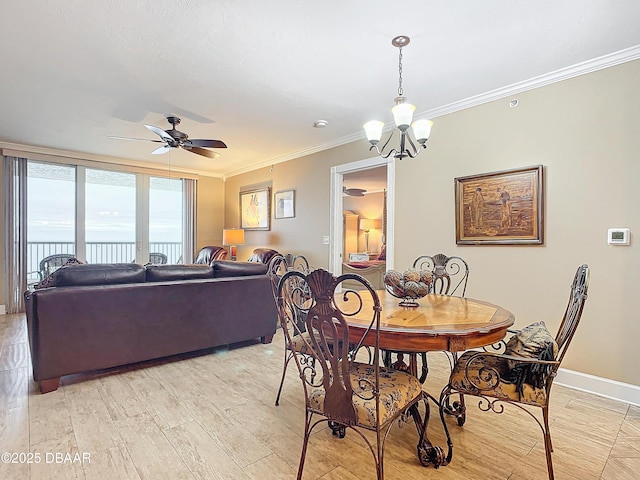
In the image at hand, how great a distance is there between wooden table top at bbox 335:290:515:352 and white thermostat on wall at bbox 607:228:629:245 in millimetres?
Answer: 1344

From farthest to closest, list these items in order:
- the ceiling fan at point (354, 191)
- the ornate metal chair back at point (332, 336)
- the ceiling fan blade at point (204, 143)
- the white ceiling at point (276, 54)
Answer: the ceiling fan at point (354, 191), the ceiling fan blade at point (204, 143), the white ceiling at point (276, 54), the ornate metal chair back at point (332, 336)

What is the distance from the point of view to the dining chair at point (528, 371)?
5.14 feet

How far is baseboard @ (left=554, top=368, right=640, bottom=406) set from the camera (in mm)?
2488

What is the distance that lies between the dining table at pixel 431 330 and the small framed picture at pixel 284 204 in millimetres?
3751

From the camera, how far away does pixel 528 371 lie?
164 cm

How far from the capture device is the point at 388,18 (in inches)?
85.9

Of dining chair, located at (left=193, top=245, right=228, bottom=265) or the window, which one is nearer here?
the window

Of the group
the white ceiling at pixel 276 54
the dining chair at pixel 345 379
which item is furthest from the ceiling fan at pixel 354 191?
the dining chair at pixel 345 379

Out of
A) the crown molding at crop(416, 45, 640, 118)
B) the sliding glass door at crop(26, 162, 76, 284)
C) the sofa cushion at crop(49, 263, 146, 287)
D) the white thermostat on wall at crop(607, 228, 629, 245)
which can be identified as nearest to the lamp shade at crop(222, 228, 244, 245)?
the sliding glass door at crop(26, 162, 76, 284)

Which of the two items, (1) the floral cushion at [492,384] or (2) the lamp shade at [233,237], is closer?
(1) the floral cushion at [492,384]

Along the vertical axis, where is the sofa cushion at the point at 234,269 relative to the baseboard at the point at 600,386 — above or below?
above

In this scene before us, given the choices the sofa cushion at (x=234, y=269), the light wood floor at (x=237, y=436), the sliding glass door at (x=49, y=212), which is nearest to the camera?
the light wood floor at (x=237, y=436)

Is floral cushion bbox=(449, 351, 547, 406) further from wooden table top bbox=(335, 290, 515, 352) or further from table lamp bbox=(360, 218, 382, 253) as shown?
table lamp bbox=(360, 218, 382, 253)

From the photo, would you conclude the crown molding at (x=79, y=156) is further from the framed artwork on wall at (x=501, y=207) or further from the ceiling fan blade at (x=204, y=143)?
the framed artwork on wall at (x=501, y=207)
